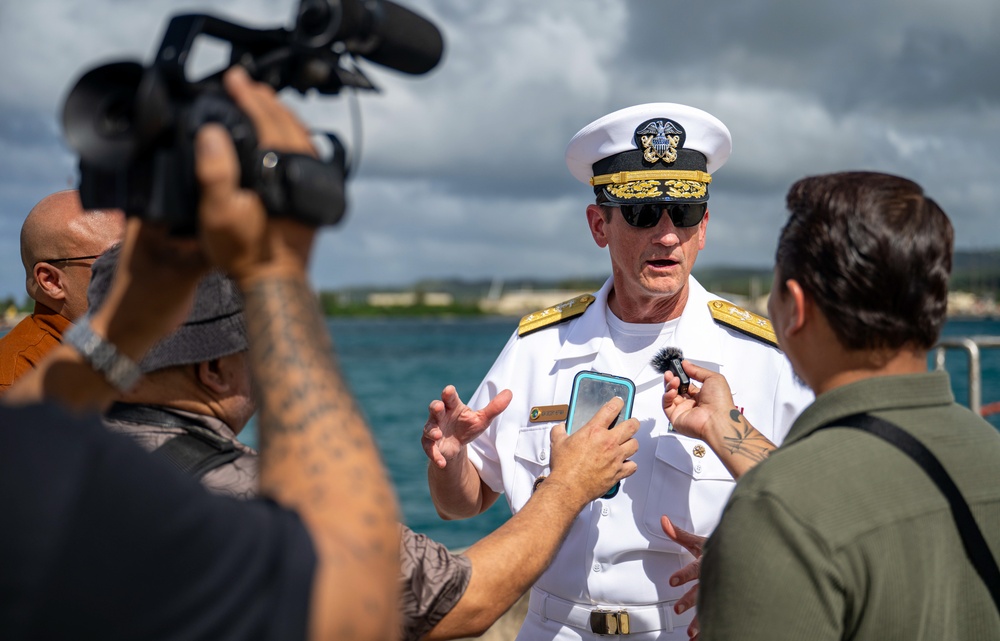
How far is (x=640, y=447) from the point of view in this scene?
3100mm

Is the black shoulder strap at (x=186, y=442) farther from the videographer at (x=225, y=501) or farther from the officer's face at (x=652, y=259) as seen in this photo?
the officer's face at (x=652, y=259)

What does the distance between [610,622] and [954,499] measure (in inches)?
57.2

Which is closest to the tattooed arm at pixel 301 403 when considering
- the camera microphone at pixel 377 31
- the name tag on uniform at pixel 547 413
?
the camera microphone at pixel 377 31

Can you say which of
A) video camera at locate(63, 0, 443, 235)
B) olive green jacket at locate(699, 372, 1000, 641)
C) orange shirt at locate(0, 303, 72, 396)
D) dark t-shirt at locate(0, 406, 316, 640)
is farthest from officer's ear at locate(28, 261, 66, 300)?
olive green jacket at locate(699, 372, 1000, 641)

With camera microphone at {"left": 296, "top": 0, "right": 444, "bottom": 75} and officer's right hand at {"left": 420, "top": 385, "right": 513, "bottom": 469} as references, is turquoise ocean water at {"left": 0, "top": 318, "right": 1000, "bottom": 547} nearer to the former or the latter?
officer's right hand at {"left": 420, "top": 385, "right": 513, "bottom": 469}

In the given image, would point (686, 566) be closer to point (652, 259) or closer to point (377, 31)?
point (652, 259)

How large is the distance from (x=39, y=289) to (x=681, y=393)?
104 inches

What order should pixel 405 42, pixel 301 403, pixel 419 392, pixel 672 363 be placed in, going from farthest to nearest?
pixel 419 392 < pixel 672 363 < pixel 405 42 < pixel 301 403

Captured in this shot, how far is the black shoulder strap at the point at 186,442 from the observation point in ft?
5.69

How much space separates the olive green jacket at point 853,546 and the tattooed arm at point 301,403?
74 centimetres

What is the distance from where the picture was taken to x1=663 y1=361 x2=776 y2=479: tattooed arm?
2.36m

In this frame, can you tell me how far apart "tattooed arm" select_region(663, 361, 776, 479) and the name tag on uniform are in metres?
0.63

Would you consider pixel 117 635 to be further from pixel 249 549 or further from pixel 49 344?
pixel 49 344

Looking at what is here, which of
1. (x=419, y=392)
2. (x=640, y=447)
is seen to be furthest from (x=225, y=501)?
(x=419, y=392)
